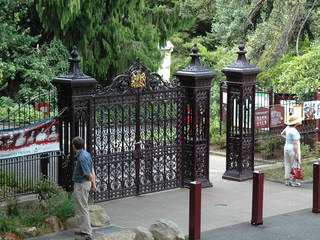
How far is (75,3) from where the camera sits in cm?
2217

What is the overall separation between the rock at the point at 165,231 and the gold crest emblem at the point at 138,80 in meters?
4.03

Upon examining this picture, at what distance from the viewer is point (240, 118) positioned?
16047mm

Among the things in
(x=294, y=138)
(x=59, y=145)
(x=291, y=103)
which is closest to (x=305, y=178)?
(x=294, y=138)

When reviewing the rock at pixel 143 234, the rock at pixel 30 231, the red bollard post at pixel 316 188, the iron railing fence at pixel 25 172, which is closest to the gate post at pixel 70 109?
the iron railing fence at pixel 25 172

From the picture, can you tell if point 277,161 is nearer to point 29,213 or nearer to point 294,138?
point 294,138

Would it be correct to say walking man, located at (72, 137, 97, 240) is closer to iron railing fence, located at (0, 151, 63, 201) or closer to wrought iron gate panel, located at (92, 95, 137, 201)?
iron railing fence, located at (0, 151, 63, 201)

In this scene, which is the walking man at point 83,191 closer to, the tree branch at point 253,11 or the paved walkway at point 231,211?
the paved walkway at point 231,211

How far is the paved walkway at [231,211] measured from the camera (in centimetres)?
1171

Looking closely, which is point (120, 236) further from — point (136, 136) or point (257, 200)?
point (136, 136)

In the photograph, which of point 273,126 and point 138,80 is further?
point 273,126

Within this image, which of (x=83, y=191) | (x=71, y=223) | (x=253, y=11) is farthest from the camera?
(x=253, y=11)

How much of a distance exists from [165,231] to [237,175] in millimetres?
5517

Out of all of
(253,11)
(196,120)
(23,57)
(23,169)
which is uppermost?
(253,11)

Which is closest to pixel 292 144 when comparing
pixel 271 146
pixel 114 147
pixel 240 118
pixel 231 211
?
pixel 240 118
